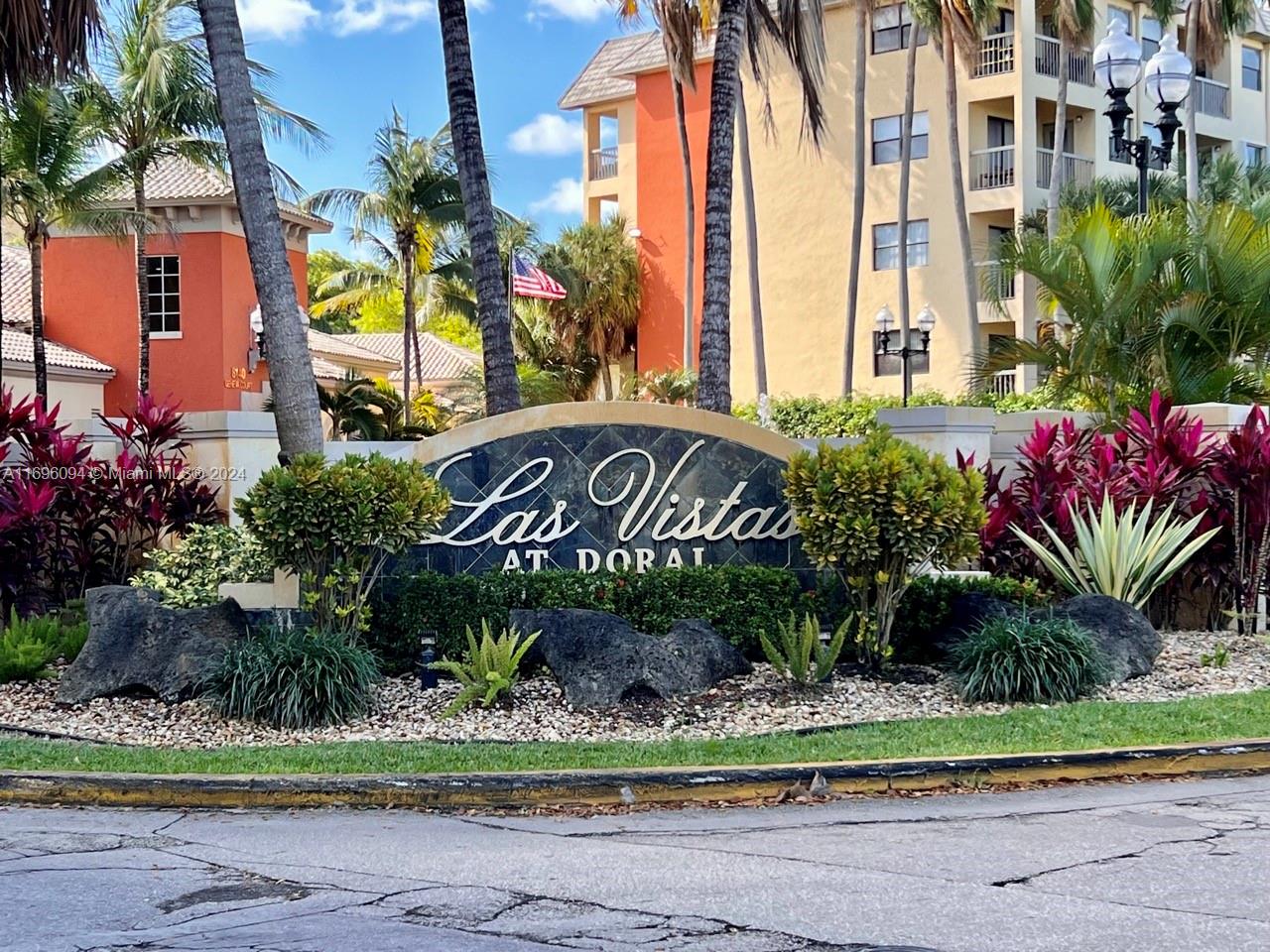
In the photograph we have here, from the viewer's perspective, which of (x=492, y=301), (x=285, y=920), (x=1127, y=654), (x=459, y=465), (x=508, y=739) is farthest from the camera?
(x=492, y=301)

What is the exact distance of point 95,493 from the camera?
49.3ft

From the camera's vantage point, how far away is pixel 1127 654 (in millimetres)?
12312

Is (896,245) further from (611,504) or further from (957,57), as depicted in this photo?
(611,504)

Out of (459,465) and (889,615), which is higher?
(459,465)

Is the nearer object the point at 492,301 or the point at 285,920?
the point at 285,920

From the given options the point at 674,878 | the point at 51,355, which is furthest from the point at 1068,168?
the point at 674,878

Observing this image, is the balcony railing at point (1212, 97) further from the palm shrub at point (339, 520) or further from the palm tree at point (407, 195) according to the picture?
the palm shrub at point (339, 520)

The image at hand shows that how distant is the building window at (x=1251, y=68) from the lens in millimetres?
46494

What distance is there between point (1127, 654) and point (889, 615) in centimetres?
194

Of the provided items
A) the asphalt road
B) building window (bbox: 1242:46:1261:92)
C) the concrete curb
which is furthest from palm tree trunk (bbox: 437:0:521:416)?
building window (bbox: 1242:46:1261:92)

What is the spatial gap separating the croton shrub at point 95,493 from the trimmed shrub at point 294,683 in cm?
401

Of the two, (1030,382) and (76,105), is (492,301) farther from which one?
(1030,382)

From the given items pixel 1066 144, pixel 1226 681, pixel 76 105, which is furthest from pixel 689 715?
pixel 1066 144

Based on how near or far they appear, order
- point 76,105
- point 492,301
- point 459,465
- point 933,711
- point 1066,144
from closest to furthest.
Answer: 1. point 933,711
2. point 459,465
3. point 492,301
4. point 76,105
5. point 1066,144
